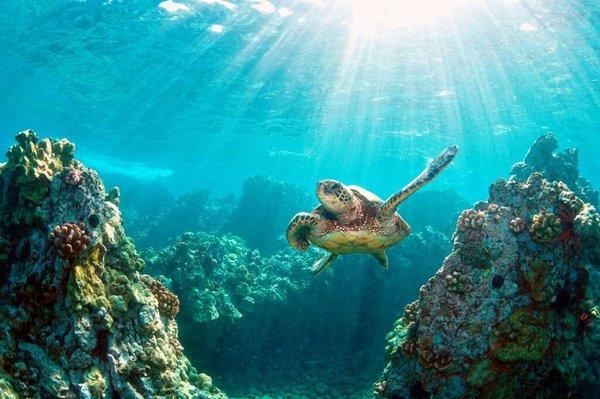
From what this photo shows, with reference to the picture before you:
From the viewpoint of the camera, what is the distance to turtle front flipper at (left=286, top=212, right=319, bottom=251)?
7102mm

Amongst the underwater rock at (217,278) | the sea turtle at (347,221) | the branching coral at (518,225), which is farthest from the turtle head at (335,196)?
the underwater rock at (217,278)

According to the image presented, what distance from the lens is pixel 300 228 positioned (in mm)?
7480

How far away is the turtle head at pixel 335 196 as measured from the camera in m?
6.53

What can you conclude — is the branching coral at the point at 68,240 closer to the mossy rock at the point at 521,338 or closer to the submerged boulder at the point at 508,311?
the submerged boulder at the point at 508,311

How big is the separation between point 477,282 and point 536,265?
0.84 m

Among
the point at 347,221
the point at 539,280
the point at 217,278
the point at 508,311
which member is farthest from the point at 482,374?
the point at 217,278

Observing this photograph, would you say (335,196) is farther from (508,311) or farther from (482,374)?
(482,374)

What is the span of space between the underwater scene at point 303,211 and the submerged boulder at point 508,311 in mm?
29

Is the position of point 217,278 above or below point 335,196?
above

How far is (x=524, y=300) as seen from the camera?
5.29 meters

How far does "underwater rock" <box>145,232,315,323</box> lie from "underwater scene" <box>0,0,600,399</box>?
9 cm

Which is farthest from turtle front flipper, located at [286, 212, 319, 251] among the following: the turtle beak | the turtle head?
the turtle beak

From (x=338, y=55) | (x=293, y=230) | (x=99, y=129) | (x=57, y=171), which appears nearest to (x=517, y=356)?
(x=293, y=230)

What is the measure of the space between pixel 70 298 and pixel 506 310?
580 centimetres
